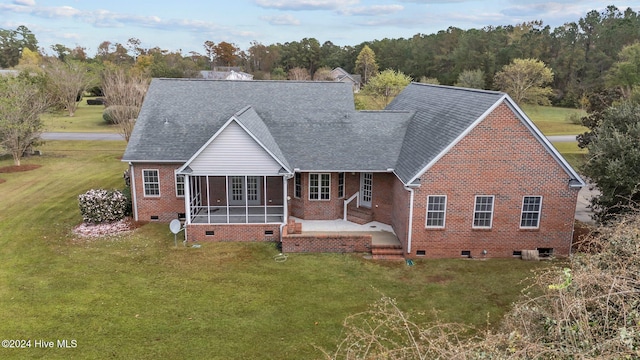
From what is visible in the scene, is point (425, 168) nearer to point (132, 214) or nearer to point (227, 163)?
point (227, 163)

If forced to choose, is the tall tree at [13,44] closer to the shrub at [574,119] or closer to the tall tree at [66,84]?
the tall tree at [66,84]

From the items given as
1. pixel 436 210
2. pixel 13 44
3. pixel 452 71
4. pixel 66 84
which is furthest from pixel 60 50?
pixel 436 210

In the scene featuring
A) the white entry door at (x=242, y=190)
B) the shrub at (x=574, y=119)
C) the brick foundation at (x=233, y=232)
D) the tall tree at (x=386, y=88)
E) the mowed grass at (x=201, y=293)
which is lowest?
the mowed grass at (x=201, y=293)

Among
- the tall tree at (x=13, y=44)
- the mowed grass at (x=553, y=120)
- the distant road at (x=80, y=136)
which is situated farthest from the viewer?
the tall tree at (x=13, y=44)

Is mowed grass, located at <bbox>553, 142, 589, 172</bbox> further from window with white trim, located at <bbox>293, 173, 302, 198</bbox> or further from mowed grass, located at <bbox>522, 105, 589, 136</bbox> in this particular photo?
window with white trim, located at <bbox>293, 173, 302, 198</bbox>

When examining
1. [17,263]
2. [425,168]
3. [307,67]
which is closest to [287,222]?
[425,168]

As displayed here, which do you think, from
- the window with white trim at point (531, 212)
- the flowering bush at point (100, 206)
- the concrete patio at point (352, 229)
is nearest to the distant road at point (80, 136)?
the flowering bush at point (100, 206)

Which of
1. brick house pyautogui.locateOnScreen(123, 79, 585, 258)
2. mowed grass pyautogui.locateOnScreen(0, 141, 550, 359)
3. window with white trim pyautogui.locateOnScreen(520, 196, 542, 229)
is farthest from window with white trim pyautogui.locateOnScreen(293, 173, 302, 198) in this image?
window with white trim pyautogui.locateOnScreen(520, 196, 542, 229)
